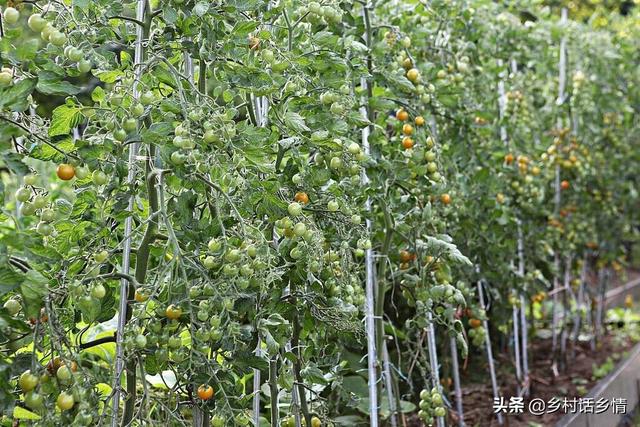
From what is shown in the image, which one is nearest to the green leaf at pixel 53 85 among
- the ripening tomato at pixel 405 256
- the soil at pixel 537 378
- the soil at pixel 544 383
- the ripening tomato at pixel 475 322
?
the ripening tomato at pixel 405 256

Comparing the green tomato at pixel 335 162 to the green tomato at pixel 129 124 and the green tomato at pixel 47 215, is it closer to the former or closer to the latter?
the green tomato at pixel 129 124

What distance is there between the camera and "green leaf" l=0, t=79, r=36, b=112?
3.99 feet

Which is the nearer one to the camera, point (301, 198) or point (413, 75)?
point (301, 198)

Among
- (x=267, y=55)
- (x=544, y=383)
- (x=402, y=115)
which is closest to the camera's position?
(x=267, y=55)

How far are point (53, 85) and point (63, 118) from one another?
0.09m

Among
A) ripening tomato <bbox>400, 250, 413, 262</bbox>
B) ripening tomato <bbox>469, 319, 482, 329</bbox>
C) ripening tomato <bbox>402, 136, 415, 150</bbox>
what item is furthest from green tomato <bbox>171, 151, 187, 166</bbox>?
ripening tomato <bbox>469, 319, 482, 329</bbox>

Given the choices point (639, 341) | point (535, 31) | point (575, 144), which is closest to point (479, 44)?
point (535, 31)

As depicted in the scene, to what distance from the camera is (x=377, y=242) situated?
2.37 m

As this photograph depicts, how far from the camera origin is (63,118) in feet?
4.63

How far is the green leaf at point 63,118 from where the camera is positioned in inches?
55.2

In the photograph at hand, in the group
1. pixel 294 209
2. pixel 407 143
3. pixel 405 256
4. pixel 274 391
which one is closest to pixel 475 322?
pixel 405 256

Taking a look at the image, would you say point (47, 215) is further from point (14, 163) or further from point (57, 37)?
point (57, 37)

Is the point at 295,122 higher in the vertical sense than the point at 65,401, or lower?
higher

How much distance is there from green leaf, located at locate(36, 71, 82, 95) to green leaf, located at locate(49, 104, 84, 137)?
6 centimetres
